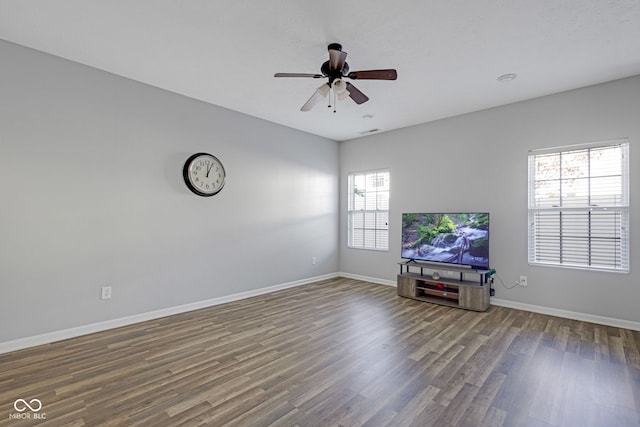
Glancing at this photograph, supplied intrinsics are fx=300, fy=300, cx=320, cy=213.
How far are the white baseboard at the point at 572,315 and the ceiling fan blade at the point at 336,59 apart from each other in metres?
3.75

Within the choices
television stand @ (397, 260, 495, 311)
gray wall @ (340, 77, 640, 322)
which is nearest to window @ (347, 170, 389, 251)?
gray wall @ (340, 77, 640, 322)

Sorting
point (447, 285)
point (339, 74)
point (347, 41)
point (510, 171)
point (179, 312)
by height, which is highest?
point (347, 41)

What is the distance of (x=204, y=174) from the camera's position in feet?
13.3

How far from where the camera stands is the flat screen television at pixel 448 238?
4.16 meters

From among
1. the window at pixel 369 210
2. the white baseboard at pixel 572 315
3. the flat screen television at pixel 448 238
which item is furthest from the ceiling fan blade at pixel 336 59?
the white baseboard at pixel 572 315

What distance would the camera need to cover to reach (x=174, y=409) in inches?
75.4

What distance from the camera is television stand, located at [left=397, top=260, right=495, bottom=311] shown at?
3.96 m

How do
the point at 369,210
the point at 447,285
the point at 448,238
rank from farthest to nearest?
the point at 369,210
the point at 448,238
the point at 447,285

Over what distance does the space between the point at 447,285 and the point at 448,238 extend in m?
0.68

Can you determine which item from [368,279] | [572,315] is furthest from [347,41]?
[368,279]

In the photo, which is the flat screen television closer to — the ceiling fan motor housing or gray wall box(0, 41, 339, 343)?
gray wall box(0, 41, 339, 343)

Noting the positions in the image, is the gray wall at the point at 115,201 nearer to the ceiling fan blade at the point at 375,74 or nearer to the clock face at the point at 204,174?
the clock face at the point at 204,174

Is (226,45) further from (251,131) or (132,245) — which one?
(132,245)

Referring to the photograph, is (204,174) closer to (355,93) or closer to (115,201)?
(115,201)
